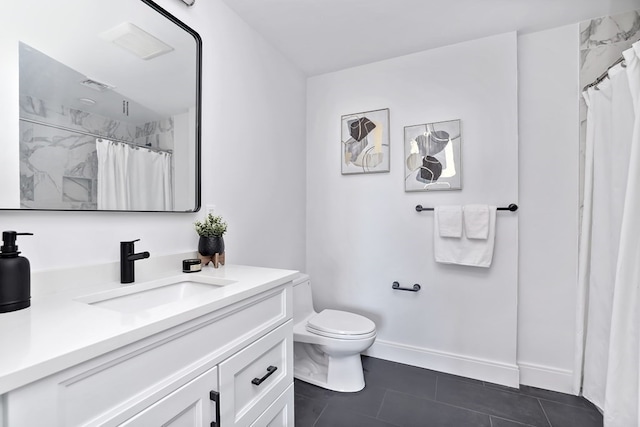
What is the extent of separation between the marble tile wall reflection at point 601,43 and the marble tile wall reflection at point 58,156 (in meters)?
2.55

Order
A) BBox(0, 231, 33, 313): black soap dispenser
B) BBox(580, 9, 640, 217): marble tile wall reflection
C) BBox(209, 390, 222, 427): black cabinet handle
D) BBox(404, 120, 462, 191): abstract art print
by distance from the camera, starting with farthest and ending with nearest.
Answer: BBox(404, 120, 462, 191): abstract art print < BBox(580, 9, 640, 217): marble tile wall reflection < BBox(209, 390, 222, 427): black cabinet handle < BBox(0, 231, 33, 313): black soap dispenser

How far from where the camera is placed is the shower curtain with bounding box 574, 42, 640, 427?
1231 mm

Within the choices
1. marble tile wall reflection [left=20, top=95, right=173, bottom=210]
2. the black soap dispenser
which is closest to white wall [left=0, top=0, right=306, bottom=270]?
marble tile wall reflection [left=20, top=95, right=173, bottom=210]

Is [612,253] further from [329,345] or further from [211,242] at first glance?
[211,242]

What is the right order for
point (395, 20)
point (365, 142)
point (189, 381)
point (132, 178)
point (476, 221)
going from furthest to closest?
1. point (365, 142)
2. point (476, 221)
3. point (395, 20)
4. point (132, 178)
5. point (189, 381)

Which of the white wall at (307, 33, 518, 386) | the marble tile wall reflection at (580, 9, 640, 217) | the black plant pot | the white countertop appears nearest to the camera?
the white countertop

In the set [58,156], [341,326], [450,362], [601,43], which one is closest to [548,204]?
[601,43]

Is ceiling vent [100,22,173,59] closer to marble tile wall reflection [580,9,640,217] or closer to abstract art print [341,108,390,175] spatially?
abstract art print [341,108,390,175]

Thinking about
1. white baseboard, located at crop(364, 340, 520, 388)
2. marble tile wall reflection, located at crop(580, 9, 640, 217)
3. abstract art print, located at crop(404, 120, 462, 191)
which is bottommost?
white baseboard, located at crop(364, 340, 520, 388)

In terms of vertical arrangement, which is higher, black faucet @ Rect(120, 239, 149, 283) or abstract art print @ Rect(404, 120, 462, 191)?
abstract art print @ Rect(404, 120, 462, 191)

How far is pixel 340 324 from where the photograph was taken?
193cm

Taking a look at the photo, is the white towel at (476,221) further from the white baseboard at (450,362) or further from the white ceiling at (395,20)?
the white ceiling at (395,20)

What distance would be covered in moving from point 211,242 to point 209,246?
2 centimetres

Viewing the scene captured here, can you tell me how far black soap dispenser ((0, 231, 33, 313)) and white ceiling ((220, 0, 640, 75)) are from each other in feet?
5.21
